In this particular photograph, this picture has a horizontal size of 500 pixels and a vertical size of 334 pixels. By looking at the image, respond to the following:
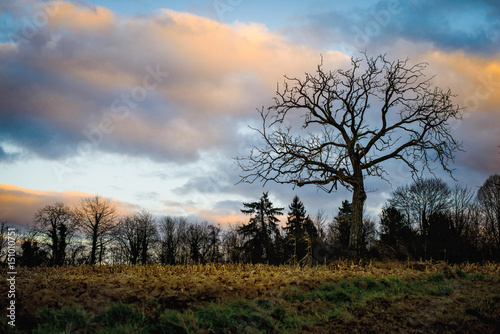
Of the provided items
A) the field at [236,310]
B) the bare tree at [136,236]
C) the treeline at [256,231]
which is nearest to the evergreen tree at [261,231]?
the treeline at [256,231]

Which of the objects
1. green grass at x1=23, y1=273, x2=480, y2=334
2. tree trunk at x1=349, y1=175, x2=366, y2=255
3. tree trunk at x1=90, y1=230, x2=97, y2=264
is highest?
tree trunk at x1=349, y1=175, x2=366, y2=255

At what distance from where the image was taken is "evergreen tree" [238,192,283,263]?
4319cm

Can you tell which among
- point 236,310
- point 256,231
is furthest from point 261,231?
point 236,310

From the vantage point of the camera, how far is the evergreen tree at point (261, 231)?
→ 4319cm

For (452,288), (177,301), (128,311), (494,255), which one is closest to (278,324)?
(177,301)

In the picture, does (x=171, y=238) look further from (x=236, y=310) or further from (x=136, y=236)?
(x=236, y=310)

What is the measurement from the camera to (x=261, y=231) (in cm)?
4566

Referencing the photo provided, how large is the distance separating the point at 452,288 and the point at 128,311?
7171mm

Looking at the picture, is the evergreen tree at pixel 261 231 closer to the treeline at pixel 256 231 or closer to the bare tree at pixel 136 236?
the treeline at pixel 256 231

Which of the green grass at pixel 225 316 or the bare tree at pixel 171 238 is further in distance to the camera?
the bare tree at pixel 171 238

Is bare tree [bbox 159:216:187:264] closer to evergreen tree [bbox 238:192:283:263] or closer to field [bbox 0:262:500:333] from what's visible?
→ evergreen tree [bbox 238:192:283:263]

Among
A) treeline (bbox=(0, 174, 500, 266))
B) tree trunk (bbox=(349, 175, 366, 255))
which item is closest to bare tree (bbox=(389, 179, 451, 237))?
treeline (bbox=(0, 174, 500, 266))

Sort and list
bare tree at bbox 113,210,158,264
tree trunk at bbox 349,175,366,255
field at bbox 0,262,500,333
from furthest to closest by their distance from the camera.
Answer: bare tree at bbox 113,210,158,264, tree trunk at bbox 349,175,366,255, field at bbox 0,262,500,333

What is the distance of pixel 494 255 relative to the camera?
18.3 meters
